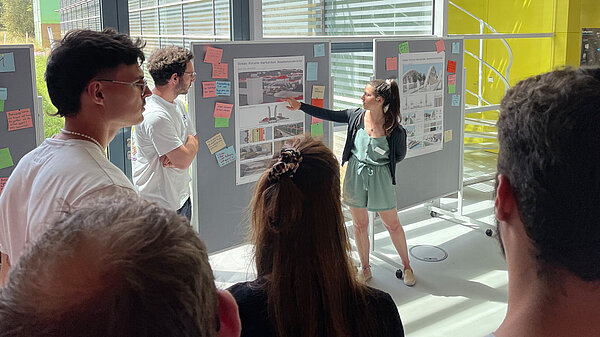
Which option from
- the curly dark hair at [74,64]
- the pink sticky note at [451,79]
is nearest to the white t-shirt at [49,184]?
the curly dark hair at [74,64]

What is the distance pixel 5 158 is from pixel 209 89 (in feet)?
3.76

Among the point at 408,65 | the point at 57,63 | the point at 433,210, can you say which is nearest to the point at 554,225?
the point at 57,63

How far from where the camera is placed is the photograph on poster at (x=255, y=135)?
10.8 ft

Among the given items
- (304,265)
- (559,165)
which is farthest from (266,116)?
(559,165)

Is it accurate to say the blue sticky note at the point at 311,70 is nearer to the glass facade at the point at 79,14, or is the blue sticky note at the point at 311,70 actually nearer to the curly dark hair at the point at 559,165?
the glass facade at the point at 79,14

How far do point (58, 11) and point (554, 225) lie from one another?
301 cm

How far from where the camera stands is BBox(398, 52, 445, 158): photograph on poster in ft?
13.5

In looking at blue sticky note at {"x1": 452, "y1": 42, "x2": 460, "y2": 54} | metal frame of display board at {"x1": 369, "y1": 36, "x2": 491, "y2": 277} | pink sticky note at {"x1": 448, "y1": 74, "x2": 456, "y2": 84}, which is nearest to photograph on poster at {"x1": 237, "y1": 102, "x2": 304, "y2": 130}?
metal frame of display board at {"x1": 369, "y1": 36, "x2": 491, "y2": 277}

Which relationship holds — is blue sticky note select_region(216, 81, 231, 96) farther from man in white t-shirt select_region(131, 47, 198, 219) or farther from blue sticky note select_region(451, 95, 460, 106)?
blue sticky note select_region(451, 95, 460, 106)

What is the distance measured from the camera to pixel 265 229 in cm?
139

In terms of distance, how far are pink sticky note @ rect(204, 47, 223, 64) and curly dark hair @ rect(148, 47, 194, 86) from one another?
196 mm

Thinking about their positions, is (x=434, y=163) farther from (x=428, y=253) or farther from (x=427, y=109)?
(x=428, y=253)

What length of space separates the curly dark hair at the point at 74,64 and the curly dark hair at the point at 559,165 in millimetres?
1109

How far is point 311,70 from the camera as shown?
356 cm
